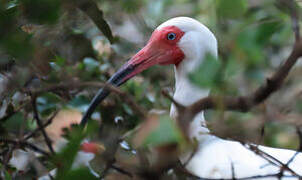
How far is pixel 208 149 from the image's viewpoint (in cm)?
245

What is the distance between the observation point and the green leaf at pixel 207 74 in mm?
1168

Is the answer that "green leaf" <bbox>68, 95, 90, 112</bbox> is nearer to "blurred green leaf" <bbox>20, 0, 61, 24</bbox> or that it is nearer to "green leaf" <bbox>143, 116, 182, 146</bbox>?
"blurred green leaf" <bbox>20, 0, 61, 24</bbox>

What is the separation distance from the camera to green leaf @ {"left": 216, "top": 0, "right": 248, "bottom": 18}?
138 cm

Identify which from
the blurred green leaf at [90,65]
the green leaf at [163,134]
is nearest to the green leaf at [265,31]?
the green leaf at [163,134]

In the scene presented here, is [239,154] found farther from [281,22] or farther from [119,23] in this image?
[119,23]

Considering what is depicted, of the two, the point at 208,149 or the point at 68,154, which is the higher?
the point at 68,154

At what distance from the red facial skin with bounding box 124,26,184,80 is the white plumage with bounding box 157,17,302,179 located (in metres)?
0.04

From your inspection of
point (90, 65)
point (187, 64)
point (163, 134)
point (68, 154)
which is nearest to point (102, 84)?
point (68, 154)

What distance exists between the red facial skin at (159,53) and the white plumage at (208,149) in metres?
0.04

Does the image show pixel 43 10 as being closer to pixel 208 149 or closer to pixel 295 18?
pixel 295 18

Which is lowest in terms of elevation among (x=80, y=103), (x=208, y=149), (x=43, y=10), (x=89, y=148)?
(x=208, y=149)

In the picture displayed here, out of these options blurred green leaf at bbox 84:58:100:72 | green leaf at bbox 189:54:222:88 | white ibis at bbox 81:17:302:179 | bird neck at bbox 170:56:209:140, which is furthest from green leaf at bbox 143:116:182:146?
blurred green leaf at bbox 84:58:100:72

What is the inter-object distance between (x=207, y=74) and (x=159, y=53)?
1.68 meters

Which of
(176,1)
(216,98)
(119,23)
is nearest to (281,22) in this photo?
(216,98)
